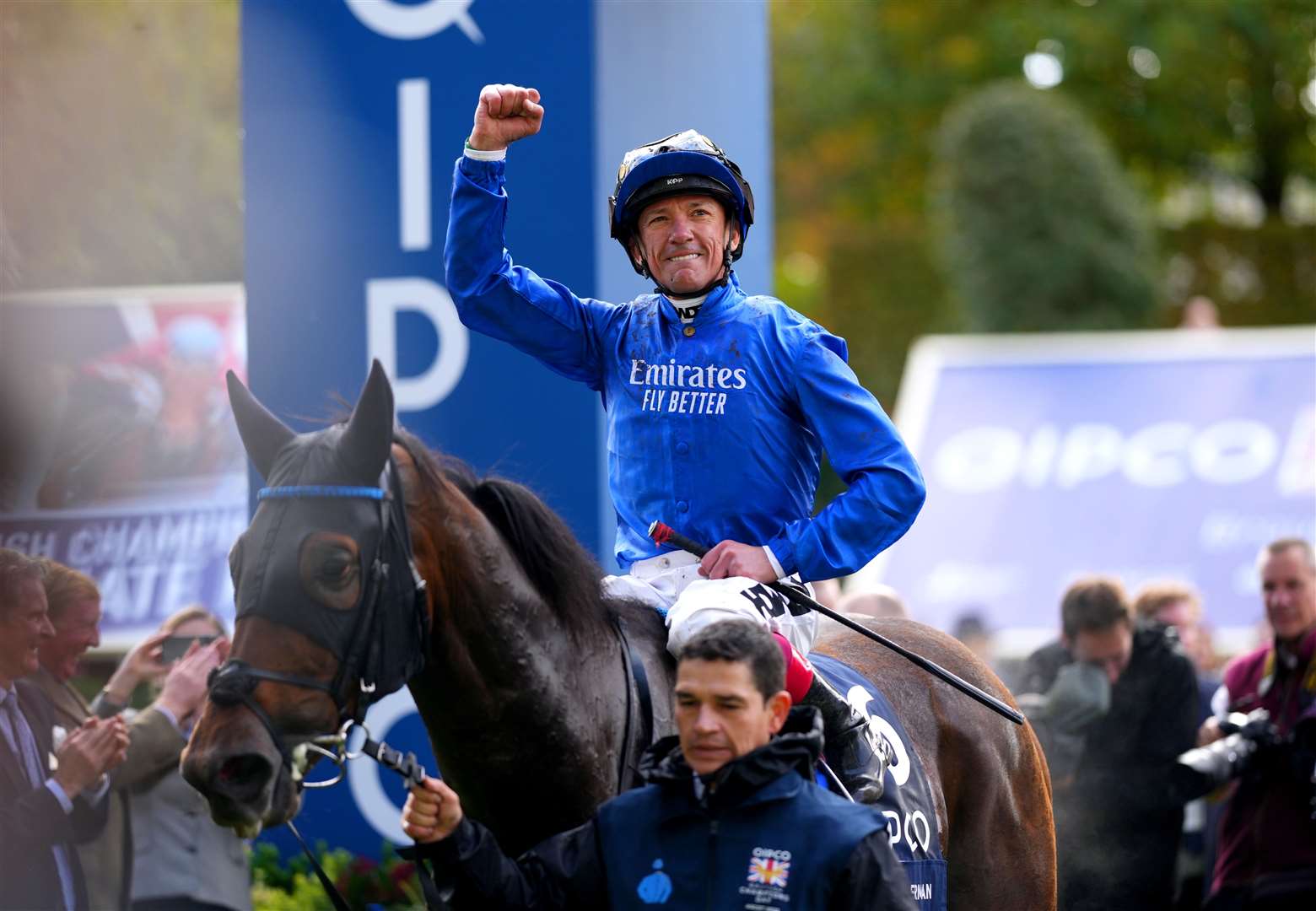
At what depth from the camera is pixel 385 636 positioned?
9.62 feet

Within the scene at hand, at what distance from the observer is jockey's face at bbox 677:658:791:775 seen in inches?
113

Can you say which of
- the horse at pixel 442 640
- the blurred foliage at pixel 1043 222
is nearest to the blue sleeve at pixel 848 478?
the horse at pixel 442 640

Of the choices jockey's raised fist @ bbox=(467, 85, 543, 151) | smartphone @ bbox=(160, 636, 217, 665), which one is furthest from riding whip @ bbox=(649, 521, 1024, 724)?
smartphone @ bbox=(160, 636, 217, 665)

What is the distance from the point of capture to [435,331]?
627 cm

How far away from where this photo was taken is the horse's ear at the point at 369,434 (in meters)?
2.92

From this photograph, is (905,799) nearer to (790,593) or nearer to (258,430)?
(790,593)

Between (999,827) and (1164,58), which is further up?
(1164,58)

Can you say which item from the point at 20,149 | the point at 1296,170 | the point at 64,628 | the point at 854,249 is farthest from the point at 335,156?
the point at 1296,170

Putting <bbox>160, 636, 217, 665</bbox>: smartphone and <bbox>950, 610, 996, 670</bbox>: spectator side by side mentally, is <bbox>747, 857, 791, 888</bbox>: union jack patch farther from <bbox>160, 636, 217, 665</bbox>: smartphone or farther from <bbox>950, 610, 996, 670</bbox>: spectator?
<bbox>950, 610, 996, 670</bbox>: spectator

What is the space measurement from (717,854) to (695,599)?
59 cm

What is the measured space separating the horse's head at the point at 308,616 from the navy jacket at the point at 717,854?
0.95 ft

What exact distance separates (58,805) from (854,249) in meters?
17.9

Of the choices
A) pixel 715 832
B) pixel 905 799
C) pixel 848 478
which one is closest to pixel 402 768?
pixel 715 832

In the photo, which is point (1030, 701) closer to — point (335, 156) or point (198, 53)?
point (335, 156)
